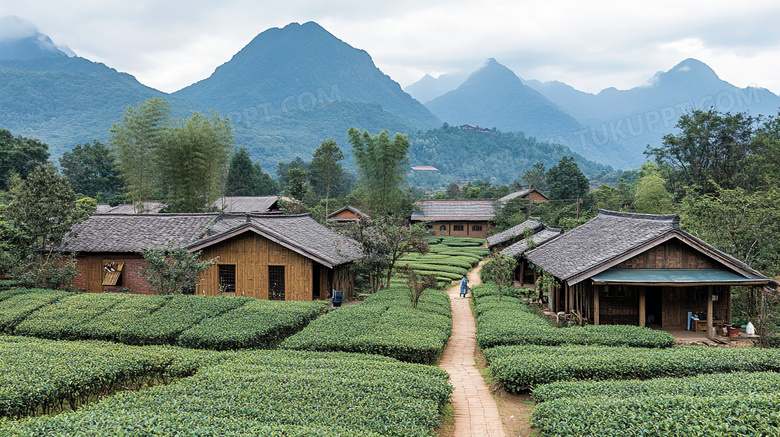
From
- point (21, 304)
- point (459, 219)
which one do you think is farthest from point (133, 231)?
point (459, 219)

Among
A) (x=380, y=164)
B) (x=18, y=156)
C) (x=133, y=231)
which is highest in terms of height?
(x=18, y=156)

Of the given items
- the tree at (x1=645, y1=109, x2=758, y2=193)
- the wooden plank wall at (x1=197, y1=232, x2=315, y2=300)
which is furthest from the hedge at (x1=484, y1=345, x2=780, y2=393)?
the tree at (x1=645, y1=109, x2=758, y2=193)

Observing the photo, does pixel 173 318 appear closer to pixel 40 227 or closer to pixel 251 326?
pixel 251 326

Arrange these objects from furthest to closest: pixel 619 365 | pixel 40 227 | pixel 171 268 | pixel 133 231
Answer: pixel 133 231 < pixel 40 227 < pixel 171 268 < pixel 619 365

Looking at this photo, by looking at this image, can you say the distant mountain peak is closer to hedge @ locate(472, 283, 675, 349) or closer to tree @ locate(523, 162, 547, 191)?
tree @ locate(523, 162, 547, 191)

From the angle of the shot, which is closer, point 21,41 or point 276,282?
point 276,282

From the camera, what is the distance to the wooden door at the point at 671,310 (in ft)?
51.7

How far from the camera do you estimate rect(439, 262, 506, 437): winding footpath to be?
8.16 meters

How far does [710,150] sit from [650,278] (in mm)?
28230

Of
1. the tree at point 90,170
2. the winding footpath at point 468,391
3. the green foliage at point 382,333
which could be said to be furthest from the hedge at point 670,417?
the tree at point 90,170

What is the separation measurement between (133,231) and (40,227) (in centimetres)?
357

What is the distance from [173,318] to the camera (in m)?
13.1

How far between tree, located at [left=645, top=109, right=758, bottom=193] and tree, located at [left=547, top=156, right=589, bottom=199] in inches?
620

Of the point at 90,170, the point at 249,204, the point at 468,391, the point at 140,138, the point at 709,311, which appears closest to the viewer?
the point at 468,391
